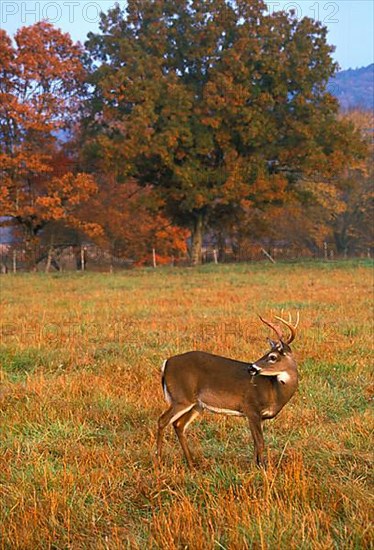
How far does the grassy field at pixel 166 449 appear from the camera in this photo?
3508mm

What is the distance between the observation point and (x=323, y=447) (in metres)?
4.74

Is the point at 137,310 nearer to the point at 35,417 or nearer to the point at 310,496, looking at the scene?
the point at 35,417

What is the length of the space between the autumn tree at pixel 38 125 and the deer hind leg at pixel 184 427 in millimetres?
25916

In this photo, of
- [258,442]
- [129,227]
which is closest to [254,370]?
[258,442]

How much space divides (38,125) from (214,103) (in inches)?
347

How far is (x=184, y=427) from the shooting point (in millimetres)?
4746

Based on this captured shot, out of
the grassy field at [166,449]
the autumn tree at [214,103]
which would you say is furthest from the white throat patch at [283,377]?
the autumn tree at [214,103]

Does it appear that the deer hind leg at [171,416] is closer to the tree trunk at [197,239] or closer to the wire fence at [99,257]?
the tree trunk at [197,239]

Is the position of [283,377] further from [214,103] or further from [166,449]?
[214,103]

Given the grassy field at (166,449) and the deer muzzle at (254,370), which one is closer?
the grassy field at (166,449)

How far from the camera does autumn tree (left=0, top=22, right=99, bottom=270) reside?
97.5 feet

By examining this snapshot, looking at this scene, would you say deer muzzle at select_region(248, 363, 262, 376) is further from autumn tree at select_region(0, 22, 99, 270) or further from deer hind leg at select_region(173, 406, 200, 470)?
autumn tree at select_region(0, 22, 99, 270)

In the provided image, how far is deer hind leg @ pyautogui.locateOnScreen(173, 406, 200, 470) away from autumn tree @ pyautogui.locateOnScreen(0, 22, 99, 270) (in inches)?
1020

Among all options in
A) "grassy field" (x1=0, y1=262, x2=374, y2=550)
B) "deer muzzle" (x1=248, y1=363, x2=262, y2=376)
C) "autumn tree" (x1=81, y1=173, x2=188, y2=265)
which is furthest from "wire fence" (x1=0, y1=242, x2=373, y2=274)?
"deer muzzle" (x1=248, y1=363, x2=262, y2=376)
